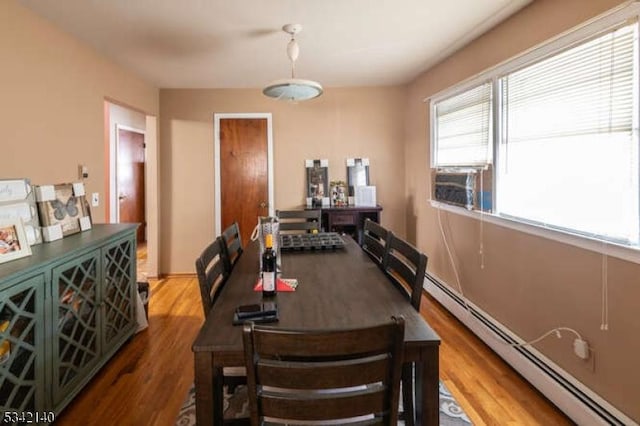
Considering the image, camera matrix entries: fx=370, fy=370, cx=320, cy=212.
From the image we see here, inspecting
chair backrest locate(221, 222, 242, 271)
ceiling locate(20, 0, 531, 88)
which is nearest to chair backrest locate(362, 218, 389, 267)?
chair backrest locate(221, 222, 242, 271)

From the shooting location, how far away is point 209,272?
1691 mm

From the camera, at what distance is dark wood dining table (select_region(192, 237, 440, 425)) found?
1.14 meters

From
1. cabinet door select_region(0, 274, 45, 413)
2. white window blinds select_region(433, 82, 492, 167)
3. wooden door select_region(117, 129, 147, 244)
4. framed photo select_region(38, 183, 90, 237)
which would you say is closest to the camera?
cabinet door select_region(0, 274, 45, 413)

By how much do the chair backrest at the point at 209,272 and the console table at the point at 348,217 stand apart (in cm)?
238

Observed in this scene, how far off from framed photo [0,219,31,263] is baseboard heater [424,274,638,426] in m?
2.92

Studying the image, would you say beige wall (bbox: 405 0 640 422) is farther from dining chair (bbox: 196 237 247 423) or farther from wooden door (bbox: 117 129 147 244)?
wooden door (bbox: 117 129 147 244)

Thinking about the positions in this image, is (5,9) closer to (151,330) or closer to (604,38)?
(151,330)

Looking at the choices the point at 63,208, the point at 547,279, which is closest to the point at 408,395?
the point at 547,279

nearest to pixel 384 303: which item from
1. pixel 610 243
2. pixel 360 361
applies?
pixel 360 361

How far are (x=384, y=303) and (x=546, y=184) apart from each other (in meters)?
1.46

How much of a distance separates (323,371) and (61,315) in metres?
1.76

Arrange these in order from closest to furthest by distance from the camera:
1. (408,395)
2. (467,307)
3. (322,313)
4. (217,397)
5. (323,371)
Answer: (323,371)
(217,397)
(322,313)
(408,395)
(467,307)

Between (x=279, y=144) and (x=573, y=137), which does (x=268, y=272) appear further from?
(x=279, y=144)

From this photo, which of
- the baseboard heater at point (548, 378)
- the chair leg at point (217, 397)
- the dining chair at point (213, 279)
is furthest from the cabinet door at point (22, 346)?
the baseboard heater at point (548, 378)
